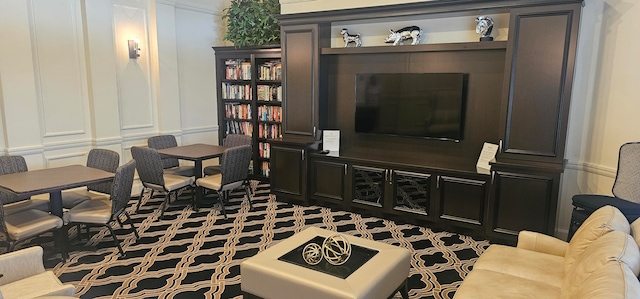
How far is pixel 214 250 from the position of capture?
4043mm

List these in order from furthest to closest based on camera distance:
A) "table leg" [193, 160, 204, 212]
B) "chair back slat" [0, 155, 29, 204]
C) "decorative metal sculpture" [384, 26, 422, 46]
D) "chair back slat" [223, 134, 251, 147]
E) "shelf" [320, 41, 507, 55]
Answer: "chair back slat" [223, 134, 251, 147] < "table leg" [193, 160, 204, 212] < "decorative metal sculpture" [384, 26, 422, 46] < "shelf" [320, 41, 507, 55] < "chair back slat" [0, 155, 29, 204]

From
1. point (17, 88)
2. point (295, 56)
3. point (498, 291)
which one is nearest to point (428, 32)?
point (295, 56)

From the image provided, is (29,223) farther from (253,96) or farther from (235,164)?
(253,96)

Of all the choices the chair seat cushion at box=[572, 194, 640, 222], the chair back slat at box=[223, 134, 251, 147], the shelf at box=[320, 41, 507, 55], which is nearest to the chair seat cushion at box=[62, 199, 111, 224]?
the chair back slat at box=[223, 134, 251, 147]

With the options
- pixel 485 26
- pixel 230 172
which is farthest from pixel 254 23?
pixel 485 26

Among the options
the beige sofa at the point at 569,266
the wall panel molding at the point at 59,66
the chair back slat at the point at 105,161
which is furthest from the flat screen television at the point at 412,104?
the wall panel molding at the point at 59,66

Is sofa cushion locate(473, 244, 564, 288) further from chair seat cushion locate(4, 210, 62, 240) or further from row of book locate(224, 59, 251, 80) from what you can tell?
row of book locate(224, 59, 251, 80)

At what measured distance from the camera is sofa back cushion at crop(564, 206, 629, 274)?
7.88ft

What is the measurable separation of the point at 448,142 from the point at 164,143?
12.7ft

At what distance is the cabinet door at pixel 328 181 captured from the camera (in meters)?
5.13

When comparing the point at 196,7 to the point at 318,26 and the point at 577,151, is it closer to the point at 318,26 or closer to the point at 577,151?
the point at 318,26

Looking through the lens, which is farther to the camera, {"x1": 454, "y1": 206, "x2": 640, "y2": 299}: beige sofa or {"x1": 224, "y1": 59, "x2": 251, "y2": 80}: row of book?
{"x1": 224, "y1": 59, "x2": 251, "y2": 80}: row of book

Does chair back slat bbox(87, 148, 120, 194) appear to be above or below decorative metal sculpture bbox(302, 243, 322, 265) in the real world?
above

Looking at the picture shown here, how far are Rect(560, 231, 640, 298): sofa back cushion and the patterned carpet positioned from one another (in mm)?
1178
